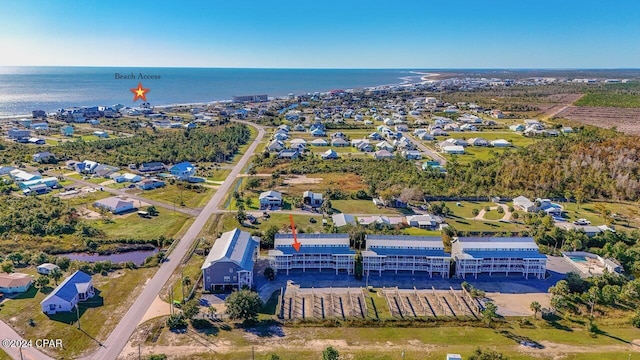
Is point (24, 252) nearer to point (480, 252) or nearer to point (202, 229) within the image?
point (202, 229)

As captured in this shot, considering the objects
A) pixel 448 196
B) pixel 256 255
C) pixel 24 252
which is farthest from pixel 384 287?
pixel 24 252

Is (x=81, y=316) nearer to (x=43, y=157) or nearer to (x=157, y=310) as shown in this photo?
(x=157, y=310)

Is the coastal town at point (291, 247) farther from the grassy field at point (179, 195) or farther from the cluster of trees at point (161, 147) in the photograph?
the cluster of trees at point (161, 147)

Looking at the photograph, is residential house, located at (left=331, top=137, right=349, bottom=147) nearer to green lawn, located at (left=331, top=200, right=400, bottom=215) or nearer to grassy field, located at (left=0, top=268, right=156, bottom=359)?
green lawn, located at (left=331, top=200, right=400, bottom=215)

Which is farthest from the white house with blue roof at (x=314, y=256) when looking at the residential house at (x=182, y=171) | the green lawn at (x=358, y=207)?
the residential house at (x=182, y=171)

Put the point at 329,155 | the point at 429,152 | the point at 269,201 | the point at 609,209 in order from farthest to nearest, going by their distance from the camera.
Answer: the point at 429,152
the point at 329,155
the point at 609,209
the point at 269,201

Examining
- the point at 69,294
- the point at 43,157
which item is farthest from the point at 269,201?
the point at 43,157
